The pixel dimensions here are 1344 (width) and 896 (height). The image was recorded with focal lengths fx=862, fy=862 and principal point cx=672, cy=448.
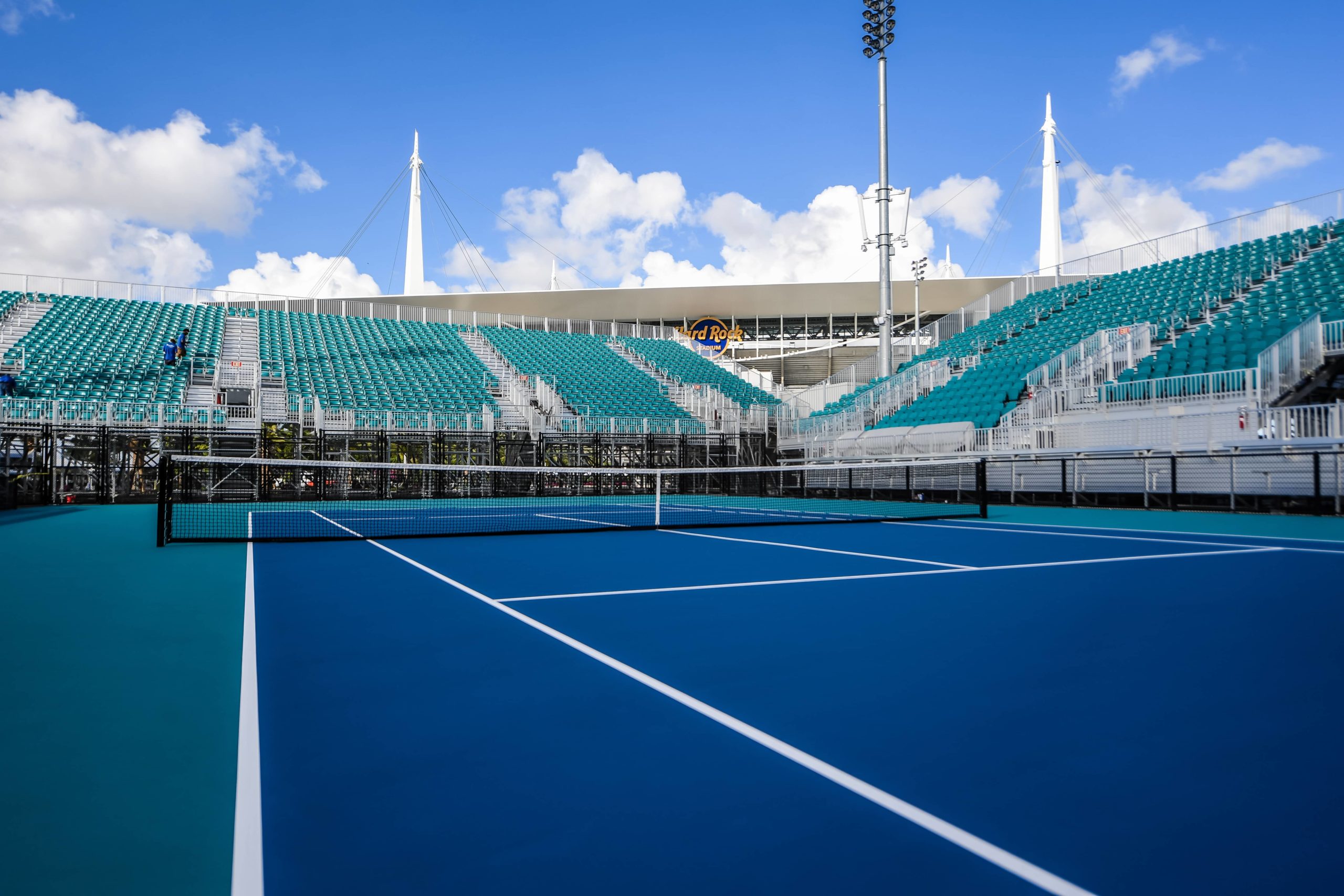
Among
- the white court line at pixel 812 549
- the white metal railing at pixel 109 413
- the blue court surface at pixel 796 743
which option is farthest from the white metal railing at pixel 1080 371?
the white metal railing at pixel 109 413

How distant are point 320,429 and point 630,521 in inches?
613

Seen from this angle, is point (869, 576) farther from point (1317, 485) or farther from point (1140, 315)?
point (1140, 315)

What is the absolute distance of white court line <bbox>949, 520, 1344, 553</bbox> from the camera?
9.23m

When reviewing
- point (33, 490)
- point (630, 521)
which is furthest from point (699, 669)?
point (33, 490)

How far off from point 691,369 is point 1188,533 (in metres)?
30.1

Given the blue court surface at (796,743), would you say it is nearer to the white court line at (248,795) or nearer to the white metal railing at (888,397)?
the white court line at (248,795)

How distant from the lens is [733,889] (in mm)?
1942

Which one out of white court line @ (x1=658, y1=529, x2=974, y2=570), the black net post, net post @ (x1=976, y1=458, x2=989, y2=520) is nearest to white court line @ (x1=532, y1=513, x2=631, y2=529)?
white court line @ (x1=658, y1=529, x2=974, y2=570)

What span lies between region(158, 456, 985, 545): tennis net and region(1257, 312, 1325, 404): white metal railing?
19.9 feet

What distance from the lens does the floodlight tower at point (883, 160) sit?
2978cm

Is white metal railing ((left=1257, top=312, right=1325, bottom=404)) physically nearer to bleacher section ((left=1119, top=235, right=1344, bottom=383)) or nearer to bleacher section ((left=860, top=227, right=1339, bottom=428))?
bleacher section ((left=1119, top=235, right=1344, bottom=383))

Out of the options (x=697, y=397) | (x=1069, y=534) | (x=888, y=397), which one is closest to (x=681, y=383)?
(x=697, y=397)

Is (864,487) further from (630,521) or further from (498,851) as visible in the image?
(498,851)

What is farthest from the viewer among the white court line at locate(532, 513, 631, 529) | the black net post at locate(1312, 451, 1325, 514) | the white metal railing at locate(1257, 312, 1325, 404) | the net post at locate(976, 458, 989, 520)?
the white metal railing at locate(1257, 312, 1325, 404)
